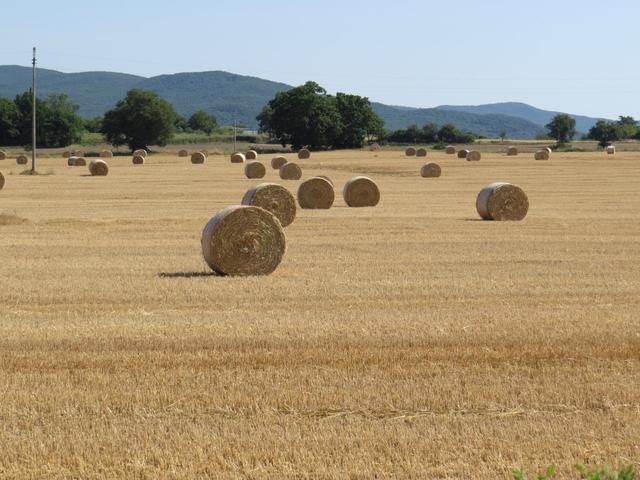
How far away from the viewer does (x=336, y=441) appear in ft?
25.2

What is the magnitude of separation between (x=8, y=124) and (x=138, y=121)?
19086 mm

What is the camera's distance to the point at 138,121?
3903 inches

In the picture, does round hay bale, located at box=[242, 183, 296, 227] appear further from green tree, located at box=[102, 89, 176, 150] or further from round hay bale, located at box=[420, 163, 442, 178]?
green tree, located at box=[102, 89, 176, 150]

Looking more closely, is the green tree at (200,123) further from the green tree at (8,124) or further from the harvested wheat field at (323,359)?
the harvested wheat field at (323,359)

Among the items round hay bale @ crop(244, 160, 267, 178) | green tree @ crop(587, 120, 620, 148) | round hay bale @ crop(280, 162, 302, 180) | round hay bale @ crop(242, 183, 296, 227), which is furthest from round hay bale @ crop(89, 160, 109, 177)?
green tree @ crop(587, 120, 620, 148)

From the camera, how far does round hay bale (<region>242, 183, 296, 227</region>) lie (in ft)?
80.4

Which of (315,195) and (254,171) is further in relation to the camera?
(254,171)

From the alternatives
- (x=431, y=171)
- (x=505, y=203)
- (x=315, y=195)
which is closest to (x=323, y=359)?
(x=505, y=203)

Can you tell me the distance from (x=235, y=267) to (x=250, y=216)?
79 cm

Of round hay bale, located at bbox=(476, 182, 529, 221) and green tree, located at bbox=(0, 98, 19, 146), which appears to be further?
green tree, located at bbox=(0, 98, 19, 146)

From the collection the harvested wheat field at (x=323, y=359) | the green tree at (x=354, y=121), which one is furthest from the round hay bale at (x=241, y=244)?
the green tree at (x=354, y=121)

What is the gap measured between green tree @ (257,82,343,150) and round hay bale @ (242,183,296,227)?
73.2 metres

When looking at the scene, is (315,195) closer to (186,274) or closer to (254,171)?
(186,274)

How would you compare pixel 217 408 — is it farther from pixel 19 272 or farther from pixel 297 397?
pixel 19 272
